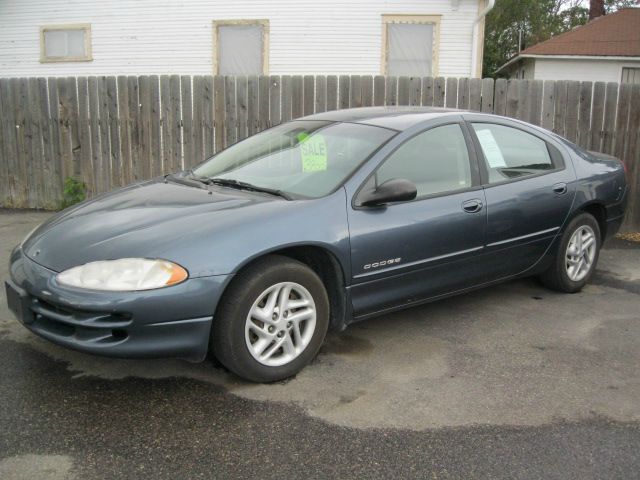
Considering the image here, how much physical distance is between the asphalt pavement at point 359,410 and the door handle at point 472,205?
0.83 metres

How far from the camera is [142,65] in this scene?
43.3 feet

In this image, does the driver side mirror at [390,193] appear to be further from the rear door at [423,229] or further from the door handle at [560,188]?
the door handle at [560,188]

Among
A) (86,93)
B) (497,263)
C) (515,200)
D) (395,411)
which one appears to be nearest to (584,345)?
(497,263)

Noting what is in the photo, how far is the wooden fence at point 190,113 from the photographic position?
25.8ft

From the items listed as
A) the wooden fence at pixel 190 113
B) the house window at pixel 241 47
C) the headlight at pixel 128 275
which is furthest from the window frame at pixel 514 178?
the house window at pixel 241 47

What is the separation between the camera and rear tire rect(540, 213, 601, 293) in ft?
17.0

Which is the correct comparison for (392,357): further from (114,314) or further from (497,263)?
(114,314)

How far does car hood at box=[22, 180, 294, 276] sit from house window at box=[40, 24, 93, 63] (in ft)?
34.6

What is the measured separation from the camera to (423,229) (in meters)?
4.07

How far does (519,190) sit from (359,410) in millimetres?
2222

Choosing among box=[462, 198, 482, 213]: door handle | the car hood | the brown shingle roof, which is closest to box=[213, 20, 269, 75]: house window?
box=[462, 198, 482, 213]: door handle

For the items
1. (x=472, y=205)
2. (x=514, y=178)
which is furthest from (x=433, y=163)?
(x=514, y=178)

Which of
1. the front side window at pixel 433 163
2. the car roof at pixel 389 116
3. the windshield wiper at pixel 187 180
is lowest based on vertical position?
the windshield wiper at pixel 187 180

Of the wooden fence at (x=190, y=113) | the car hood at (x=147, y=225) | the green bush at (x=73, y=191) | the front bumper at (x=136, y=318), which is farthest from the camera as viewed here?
the green bush at (x=73, y=191)
